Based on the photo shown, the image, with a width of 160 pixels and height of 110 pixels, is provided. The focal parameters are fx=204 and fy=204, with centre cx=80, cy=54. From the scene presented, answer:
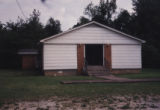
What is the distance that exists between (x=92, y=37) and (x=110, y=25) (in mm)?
23962

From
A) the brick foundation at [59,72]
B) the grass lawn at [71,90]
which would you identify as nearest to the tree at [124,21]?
the brick foundation at [59,72]

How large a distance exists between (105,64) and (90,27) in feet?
12.0

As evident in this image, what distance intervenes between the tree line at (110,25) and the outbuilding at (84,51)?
19.0 ft

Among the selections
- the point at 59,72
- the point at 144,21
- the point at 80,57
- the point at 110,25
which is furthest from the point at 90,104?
the point at 110,25

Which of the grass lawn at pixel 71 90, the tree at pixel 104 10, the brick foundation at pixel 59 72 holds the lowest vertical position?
the grass lawn at pixel 71 90

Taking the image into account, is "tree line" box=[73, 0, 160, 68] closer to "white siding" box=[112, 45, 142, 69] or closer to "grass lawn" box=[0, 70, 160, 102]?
"white siding" box=[112, 45, 142, 69]

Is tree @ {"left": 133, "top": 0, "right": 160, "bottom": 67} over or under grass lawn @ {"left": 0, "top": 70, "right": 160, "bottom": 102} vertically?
over

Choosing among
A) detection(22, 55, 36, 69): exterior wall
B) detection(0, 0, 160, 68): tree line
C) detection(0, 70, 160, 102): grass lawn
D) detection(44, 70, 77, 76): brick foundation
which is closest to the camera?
detection(0, 70, 160, 102): grass lawn

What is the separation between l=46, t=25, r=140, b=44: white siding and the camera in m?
17.9

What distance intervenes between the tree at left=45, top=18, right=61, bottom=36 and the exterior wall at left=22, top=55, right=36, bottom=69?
1987 cm

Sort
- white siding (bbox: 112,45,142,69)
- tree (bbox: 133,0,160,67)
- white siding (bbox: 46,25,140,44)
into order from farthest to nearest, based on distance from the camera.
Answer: tree (bbox: 133,0,160,67) → white siding (bbox: 112,45,142,69) → white siding (bbox: 46,25,140,44)

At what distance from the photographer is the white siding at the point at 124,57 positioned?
1895 cm

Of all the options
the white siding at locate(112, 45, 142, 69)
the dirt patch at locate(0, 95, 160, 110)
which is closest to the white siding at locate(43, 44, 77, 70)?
the white siding at locate(112, 45, 142, 69)

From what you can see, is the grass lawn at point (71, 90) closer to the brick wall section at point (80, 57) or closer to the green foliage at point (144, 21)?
the brick wall section at point (80, 57)
